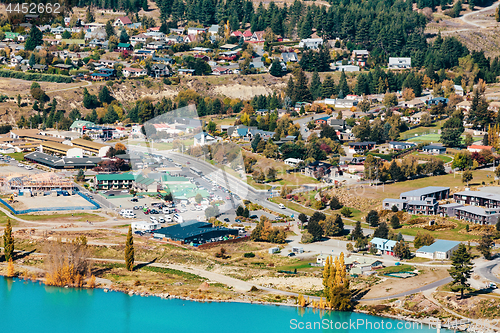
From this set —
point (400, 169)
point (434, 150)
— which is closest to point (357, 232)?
point (400, 169)

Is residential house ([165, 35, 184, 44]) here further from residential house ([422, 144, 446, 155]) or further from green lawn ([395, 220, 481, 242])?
green lawn ([395, 220, 481, 242])

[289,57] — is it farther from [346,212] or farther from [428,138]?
[346,212]

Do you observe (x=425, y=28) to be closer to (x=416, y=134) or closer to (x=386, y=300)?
(x=416, y=134)

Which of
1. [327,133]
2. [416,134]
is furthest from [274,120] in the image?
[416,134]

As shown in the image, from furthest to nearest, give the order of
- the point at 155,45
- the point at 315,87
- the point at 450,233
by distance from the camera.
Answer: the point at 155,45 < the point at 315,87 < the point at 450,233

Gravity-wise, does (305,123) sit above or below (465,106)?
below

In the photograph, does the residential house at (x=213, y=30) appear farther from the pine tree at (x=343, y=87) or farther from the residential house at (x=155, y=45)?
the pine tree at (x=343, y=87)
